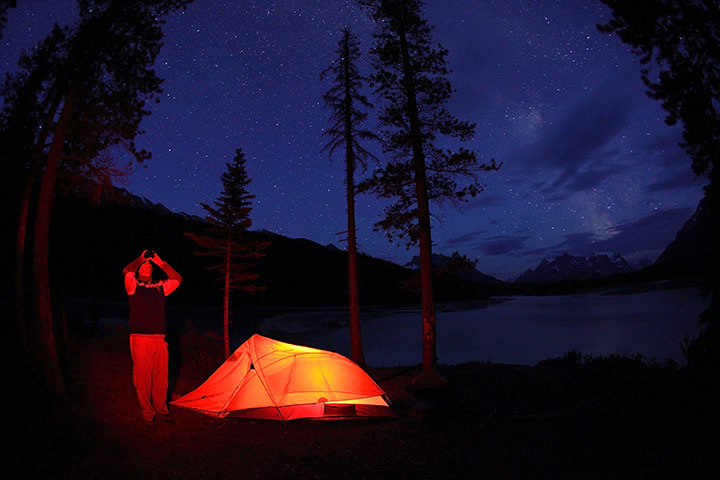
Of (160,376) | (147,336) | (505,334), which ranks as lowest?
(505,334)

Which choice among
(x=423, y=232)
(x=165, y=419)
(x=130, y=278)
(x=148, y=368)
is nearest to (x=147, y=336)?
Result: (x=148, y=368)

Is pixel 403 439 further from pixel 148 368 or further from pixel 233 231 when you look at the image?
pixel 233 231

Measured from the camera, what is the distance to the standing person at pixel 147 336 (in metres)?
7.06

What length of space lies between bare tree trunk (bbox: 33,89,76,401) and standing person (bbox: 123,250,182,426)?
1930mm

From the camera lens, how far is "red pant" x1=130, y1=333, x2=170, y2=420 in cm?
705

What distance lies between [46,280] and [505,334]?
42085mm

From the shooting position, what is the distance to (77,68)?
29.1 ft

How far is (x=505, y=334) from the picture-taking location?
43.5m

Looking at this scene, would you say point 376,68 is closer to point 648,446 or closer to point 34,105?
point 34,105

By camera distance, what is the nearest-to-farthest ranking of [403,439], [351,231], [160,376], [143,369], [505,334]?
[143,369] → [160,376] → [403,439] → [351,231] → [505,334]

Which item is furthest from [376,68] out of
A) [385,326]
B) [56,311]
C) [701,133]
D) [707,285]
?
[385,326]

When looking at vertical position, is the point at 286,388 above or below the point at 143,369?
below

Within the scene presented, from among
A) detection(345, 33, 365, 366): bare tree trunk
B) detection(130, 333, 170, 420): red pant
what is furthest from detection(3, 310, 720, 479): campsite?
detection(345, 33, 365, 366): bare tree trunk

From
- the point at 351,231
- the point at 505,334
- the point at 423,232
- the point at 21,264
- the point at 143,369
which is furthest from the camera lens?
the point at 505,334
